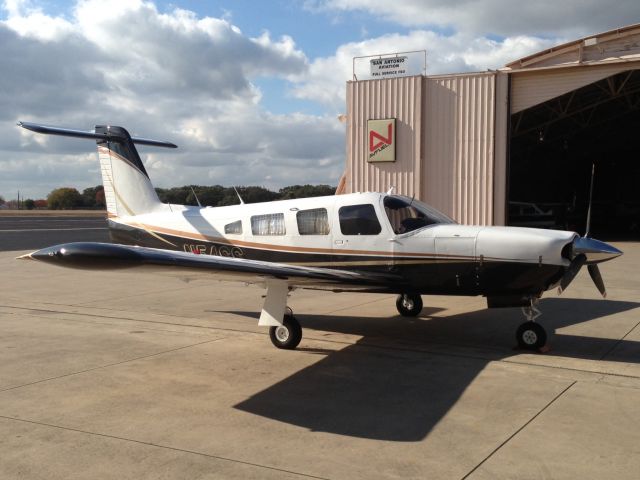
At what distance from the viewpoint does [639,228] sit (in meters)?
39.8

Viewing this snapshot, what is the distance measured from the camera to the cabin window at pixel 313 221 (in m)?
8.95

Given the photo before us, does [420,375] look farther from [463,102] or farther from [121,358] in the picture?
[463,102]

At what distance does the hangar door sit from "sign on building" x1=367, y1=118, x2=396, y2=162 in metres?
4.49

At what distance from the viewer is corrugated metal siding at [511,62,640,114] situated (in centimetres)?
2162

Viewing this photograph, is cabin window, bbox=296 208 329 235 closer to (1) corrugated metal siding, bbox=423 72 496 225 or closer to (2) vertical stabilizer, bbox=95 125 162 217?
(2) vertical stabilizer, bbox=95 125 162 217

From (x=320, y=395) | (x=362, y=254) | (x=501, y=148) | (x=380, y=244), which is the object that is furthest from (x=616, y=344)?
(x=501, y=148)

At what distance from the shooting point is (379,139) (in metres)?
23.0

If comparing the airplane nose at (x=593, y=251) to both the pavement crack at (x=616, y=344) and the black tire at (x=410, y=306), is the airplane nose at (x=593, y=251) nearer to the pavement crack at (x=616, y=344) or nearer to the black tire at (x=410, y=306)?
the pavement crack at (x=616, y=344)

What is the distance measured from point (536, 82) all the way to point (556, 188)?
29677mm

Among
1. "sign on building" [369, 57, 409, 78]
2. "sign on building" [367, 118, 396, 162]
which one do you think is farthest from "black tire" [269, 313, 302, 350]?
"sign on building" [369, 57, 409, 78]

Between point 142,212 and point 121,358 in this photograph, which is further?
point 142,212

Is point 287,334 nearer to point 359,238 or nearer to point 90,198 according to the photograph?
point 359,238

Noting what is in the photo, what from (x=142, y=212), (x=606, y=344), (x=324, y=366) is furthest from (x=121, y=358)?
(x=606, y=344)

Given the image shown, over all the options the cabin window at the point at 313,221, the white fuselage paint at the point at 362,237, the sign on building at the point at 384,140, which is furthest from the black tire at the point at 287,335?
the sign on building at the point at 384,140
